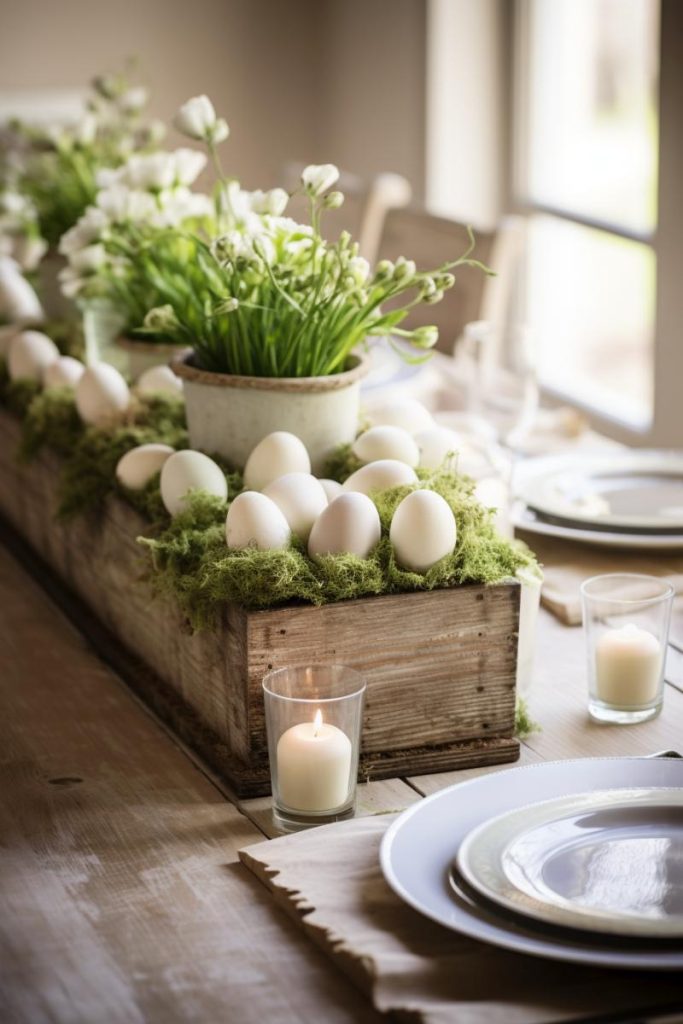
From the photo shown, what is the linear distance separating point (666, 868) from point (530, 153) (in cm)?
328

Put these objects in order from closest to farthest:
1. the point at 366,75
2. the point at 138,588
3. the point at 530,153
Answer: the point at 138,588, the point at 530,153, the point at 366,75

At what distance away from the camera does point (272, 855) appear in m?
0.96

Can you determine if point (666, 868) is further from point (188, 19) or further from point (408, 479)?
point (188, 19)

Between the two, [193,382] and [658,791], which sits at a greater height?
[193,382]

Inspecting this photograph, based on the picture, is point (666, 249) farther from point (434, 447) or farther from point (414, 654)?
point (414, 654)

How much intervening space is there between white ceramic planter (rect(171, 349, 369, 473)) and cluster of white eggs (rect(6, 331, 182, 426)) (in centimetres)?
17

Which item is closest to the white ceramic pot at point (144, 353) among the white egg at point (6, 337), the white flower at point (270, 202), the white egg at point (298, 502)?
the white egg at point (6, 337)

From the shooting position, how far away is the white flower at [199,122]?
1409mm

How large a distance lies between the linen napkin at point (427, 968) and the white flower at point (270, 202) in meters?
0.64

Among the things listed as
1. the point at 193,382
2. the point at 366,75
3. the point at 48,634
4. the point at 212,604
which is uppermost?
the point at 366,75

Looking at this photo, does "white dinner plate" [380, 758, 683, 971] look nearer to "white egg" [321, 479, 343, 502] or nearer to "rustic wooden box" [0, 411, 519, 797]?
"rustic wooden box" [0, 411, 519, 797]

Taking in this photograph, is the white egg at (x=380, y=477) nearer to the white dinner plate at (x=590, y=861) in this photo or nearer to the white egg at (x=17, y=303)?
the white dinner plate at (x=590, y=861)

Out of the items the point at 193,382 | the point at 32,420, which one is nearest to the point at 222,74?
the point at 32,420

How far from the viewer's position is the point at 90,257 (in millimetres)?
A: 1714
